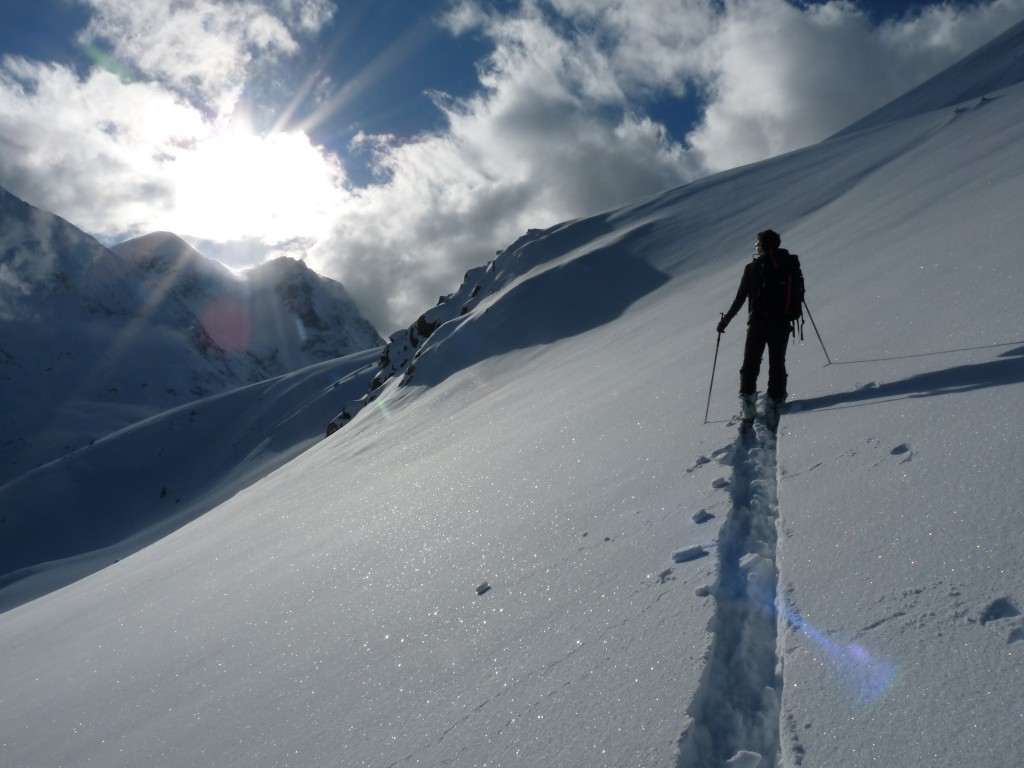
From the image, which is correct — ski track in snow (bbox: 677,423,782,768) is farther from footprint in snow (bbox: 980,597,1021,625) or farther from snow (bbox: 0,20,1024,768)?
footprint in snow (bbox: 980,597,1021,625)

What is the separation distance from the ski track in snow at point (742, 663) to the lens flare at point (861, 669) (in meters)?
0.23

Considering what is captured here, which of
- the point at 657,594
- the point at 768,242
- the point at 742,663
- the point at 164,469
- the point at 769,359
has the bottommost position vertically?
the point at 742,663

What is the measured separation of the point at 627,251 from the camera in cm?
2797

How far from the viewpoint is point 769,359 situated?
21.6 feet

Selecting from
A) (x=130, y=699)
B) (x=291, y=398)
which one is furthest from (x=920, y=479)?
(x=291, y=398)

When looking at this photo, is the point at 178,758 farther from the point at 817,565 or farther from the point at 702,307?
the point at 702,307

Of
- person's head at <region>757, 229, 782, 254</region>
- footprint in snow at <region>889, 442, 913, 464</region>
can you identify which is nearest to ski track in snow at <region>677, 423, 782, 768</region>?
footprint in snow at <region>889, 442, 913, 464</region>

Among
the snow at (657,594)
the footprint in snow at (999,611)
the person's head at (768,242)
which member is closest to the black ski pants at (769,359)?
the snow at (657,594)

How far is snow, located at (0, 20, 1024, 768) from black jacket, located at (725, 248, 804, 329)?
2.31ft

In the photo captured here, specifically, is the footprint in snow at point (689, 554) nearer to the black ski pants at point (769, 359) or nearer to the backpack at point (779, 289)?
the black ski pants at point (769, 359)

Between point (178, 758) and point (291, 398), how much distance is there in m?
95.7

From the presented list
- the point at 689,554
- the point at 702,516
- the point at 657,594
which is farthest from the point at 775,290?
the point at 657,594

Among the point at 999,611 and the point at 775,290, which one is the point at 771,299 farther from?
the point at 999,611

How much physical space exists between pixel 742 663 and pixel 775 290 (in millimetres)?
4965
